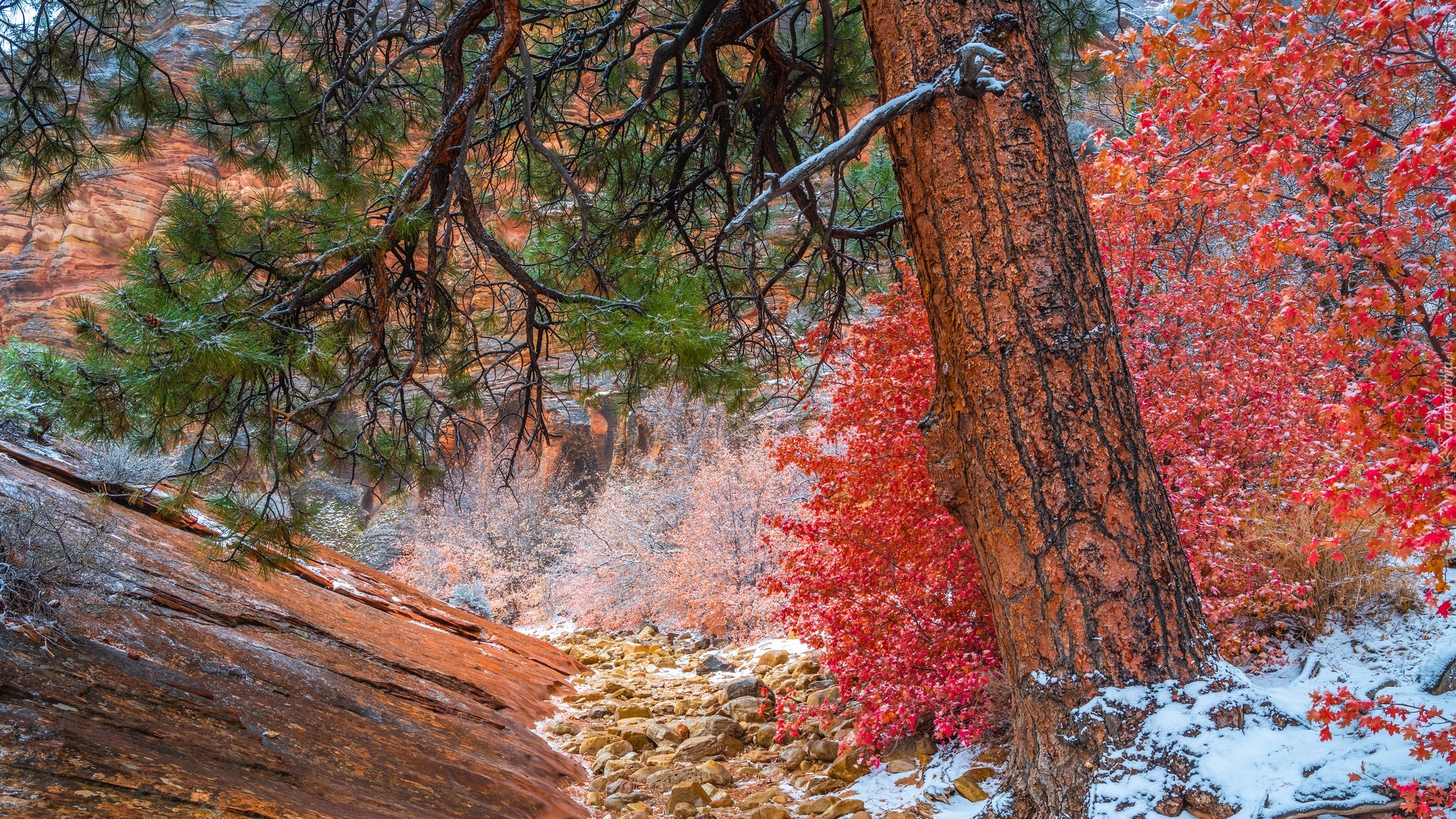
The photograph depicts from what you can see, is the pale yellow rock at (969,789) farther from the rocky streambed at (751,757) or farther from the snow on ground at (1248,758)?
the snow on ground at (1248,758)

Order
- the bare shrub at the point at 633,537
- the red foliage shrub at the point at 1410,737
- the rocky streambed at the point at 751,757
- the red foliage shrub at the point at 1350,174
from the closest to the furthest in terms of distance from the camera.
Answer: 1. the red foliage shrub at the point at 1410,737
2. the red foliage shrub at the point at 1350,174
3. the rocky streambed at the point at 751,757
4. the bare shrub at the point at 633,537

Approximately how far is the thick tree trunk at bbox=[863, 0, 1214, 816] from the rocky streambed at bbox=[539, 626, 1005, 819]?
26.8 inches

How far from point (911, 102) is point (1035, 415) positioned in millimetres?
881

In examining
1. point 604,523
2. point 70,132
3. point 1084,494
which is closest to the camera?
point 1084,494

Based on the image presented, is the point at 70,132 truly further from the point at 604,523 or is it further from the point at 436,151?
the point at 604,523

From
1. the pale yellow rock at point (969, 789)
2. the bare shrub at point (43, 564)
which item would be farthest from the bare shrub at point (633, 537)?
the bare shrub at point (43, 564)

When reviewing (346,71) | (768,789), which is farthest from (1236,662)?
(346,71)

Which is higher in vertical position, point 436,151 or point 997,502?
point 436,151

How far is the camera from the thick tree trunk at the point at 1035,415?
1.86 m

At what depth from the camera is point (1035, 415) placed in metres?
1.95

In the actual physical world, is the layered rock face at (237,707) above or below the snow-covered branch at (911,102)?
below

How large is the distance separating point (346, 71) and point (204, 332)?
208 centimetres

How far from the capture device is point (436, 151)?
8.91 feet

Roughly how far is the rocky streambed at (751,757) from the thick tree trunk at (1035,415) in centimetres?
68
